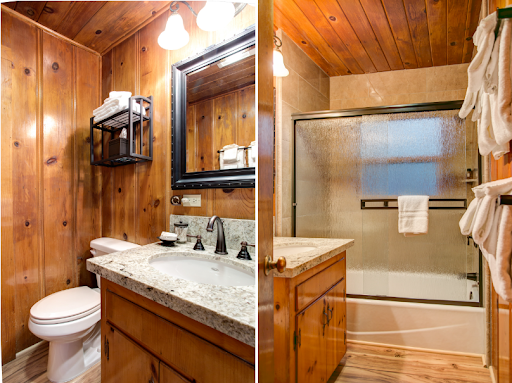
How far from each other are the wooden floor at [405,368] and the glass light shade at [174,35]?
64.1 inches

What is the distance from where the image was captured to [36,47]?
0.59m

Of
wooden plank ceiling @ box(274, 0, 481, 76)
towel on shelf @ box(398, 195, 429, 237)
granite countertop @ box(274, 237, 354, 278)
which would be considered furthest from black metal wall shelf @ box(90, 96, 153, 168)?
towel on shelf @ box(398, 195, 429, 237)

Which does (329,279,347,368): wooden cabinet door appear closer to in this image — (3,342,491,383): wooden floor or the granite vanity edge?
(3,342,491,383): wooden floor

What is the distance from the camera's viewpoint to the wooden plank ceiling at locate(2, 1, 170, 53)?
589 millimetres

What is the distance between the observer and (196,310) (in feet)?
1.63

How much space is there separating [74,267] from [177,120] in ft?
2.00

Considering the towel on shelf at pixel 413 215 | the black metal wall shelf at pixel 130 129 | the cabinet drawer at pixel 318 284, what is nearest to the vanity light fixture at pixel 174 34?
the black metal wall shelf at pixel 130 129

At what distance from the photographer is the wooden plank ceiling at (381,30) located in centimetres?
145

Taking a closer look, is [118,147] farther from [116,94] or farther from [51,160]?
[51,160]

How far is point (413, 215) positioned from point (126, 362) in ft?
5.57

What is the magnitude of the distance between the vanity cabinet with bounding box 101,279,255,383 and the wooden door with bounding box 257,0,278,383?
0.07m

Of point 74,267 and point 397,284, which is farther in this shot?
point 397,284

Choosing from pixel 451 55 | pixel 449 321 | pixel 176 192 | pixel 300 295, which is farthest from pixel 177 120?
pixel 451 55

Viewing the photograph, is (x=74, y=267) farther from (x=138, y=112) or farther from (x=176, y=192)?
(x=138, y=112)
